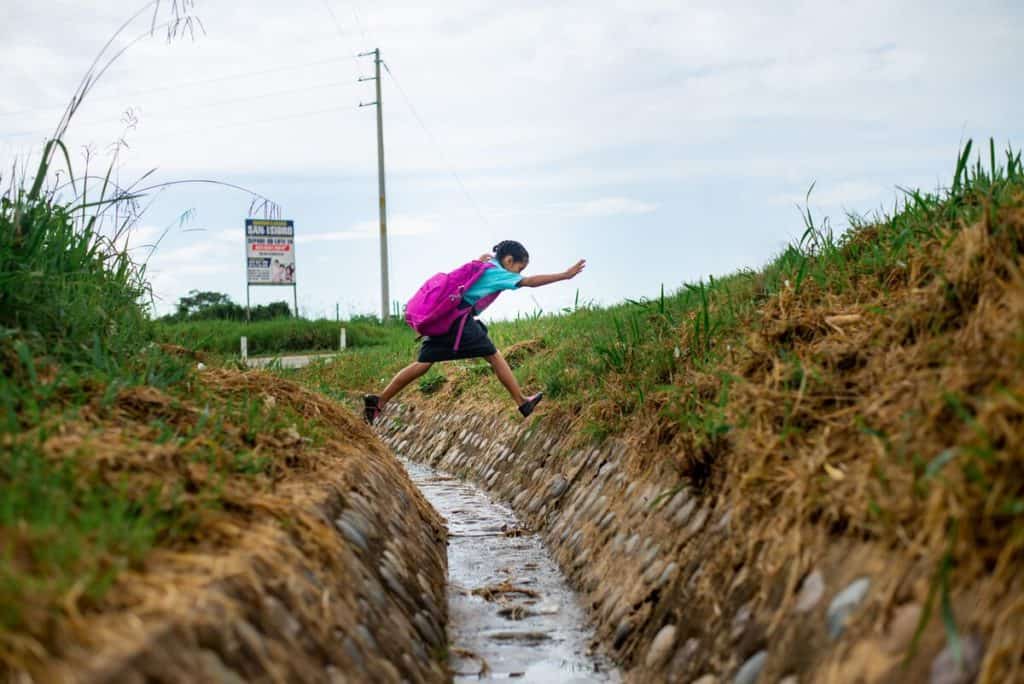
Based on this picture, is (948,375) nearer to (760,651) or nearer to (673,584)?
(760,651)

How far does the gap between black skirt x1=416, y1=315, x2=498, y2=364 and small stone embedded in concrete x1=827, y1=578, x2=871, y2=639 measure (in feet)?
20.5

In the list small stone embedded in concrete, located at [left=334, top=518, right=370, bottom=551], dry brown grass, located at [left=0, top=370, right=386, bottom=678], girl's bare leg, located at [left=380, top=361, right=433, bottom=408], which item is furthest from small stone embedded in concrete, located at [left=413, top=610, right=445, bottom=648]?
girl's bare leg, located at [left=380, top=361, right=433, bottom=408]

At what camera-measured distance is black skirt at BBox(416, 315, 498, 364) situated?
941cm

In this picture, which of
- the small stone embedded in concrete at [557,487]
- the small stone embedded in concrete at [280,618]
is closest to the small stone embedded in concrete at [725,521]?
the small stone embedded in concrete at [280,618]

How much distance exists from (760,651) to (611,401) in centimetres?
366

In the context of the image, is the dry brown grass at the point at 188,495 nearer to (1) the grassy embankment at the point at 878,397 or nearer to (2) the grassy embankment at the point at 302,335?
(1) the grassy embankment at the point at 878,397

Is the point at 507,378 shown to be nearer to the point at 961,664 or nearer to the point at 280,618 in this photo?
the point at 280,618

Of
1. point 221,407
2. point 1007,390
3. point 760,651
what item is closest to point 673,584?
point 760,651

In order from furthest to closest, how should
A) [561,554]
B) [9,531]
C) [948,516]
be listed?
1. [561,554]
2. [948,516]
3. [9,531]

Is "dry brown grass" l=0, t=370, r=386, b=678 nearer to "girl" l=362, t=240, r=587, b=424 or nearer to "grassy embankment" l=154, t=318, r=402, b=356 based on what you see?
"girl" l=362, t=240, r=587, b=424

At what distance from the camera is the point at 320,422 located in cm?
589

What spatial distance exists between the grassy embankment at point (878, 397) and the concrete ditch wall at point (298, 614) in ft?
5.03

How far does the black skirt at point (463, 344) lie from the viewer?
9.41 meters

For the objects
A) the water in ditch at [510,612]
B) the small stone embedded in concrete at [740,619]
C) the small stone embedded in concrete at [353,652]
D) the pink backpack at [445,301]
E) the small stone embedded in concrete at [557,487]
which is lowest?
the water in ditch at [510,612]
